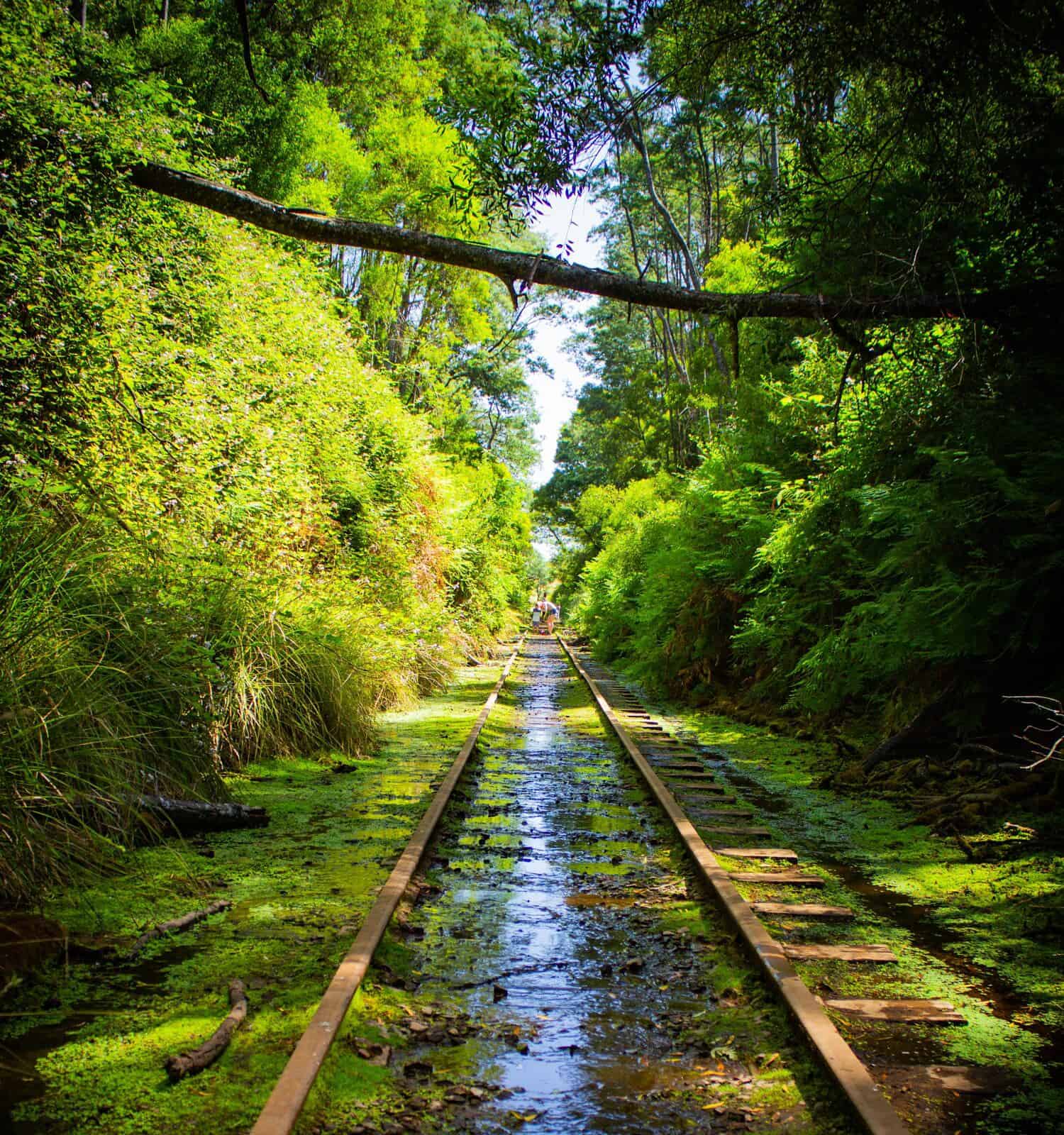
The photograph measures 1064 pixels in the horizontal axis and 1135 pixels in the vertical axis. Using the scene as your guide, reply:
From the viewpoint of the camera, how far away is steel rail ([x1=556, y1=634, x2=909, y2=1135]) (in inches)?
105

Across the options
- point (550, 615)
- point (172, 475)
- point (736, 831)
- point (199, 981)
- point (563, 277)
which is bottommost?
point (199, 981)

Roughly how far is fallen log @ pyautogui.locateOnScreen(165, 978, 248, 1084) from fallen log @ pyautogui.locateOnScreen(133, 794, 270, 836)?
7.63ft

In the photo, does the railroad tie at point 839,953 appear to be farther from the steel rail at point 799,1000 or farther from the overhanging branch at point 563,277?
the overhanging branch at point 563,277

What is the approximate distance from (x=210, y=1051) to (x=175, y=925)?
139 centimetres

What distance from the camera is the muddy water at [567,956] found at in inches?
119

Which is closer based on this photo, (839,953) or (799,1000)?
(799,1000)

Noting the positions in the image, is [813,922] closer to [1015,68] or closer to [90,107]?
[1015,68]

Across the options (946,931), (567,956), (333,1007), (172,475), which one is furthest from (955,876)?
(172,475)

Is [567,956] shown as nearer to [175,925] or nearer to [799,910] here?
[799,910]

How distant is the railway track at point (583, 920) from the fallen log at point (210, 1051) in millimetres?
328

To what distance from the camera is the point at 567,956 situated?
4219mm

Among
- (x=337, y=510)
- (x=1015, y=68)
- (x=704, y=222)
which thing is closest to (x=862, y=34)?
(x=1015, y=68)

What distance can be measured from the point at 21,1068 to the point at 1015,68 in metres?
8.08

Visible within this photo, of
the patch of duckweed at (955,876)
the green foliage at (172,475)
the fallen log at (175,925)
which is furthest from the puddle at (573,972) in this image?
the green foliage at (172,475)
